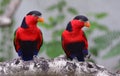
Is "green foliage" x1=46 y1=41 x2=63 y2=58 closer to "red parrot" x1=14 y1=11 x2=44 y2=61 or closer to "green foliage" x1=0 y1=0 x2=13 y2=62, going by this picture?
"green foliage" x1=0 y1=0 x2=13 y2=62

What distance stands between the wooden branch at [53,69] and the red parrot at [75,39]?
12 centimetres

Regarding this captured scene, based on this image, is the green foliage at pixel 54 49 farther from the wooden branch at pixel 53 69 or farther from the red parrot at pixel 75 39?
the wooden branch at pixel 53 69

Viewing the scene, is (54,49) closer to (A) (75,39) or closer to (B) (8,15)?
(B) (8,15)

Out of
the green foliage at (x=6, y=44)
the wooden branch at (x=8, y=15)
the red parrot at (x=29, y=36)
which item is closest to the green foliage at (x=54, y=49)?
the wooden branch at (x=8, y=15)

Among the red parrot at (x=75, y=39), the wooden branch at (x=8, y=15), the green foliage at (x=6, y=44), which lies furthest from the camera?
the green foliage at (x=6, y=44)

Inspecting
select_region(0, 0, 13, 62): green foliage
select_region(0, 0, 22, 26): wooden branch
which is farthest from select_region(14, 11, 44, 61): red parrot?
select_region(0, 0, 13, 62): green foliage

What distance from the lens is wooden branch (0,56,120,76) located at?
1878 mm

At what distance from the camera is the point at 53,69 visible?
1884 millimetres

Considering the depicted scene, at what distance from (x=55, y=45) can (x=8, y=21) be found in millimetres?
444

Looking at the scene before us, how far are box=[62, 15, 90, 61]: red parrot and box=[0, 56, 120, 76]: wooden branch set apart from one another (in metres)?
0.12

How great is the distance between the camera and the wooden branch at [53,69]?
1.88m

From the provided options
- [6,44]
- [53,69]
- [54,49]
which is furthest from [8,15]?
[53,69]

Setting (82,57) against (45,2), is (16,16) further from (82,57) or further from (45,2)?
(82,57)

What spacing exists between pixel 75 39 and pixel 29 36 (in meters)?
0.22
